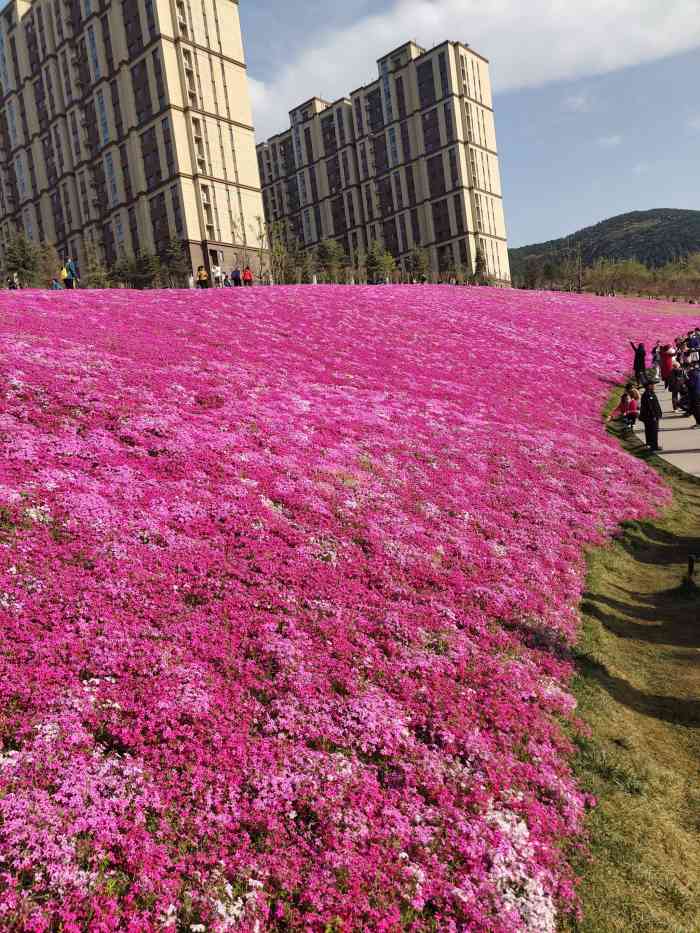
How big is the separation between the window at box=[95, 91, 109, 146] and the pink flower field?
84.5 metres

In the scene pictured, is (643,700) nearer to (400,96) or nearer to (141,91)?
(141,91)

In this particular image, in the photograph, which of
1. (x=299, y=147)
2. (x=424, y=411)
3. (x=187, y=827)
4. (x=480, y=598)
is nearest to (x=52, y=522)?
(x=187, y=827)

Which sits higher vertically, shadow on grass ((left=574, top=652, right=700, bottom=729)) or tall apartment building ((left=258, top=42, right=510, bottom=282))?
tall apartment building ((left=258, top=42, right=510, bottom=282))

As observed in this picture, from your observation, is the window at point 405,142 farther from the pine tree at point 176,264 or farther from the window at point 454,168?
the pine tree at point 176,264

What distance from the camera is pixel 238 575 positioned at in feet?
31.2

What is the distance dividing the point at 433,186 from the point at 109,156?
63.2 m

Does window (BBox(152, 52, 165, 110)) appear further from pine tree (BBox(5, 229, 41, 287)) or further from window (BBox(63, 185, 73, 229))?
window (BBox(63, 185, 73, 229))

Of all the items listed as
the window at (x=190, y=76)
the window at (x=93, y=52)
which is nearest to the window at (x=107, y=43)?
the window at (x=93, y=52)

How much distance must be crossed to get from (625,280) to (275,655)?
370ft

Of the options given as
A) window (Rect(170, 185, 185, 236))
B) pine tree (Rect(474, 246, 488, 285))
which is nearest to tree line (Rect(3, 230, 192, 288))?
window (Rect(170, 185, 185, 236))

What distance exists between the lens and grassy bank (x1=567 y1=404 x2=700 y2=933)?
596cm

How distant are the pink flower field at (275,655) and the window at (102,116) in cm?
8451

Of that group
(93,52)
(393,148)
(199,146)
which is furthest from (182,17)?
(393,148)

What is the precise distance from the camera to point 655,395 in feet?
70.0
